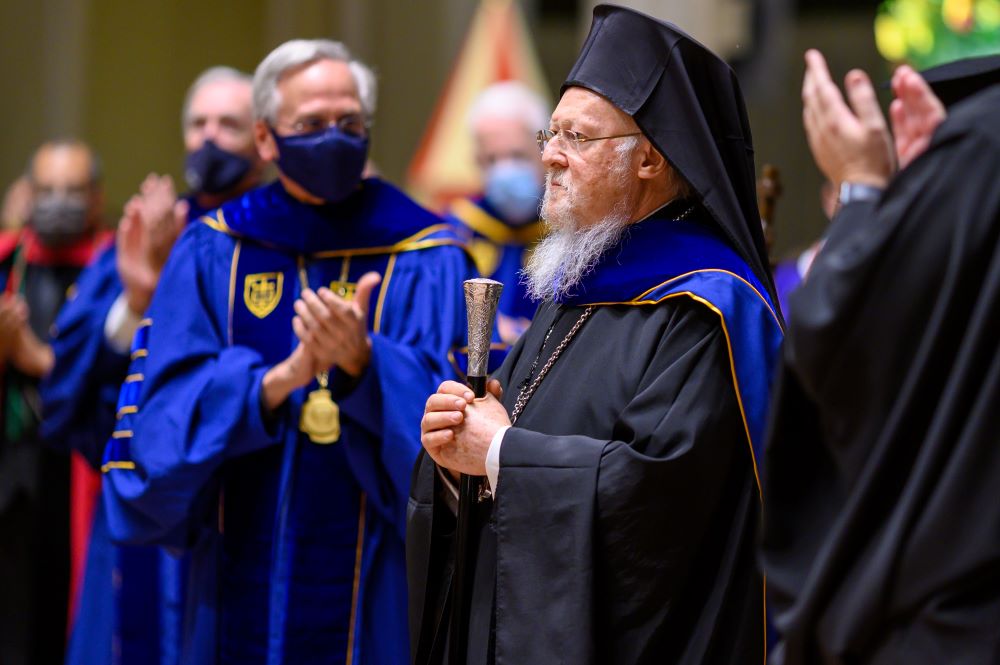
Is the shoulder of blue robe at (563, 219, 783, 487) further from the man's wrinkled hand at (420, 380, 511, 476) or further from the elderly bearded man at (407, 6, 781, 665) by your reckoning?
the man's wrinkled hand at (420, 380, 511, 476)

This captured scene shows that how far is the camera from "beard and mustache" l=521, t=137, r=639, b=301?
3715 mm

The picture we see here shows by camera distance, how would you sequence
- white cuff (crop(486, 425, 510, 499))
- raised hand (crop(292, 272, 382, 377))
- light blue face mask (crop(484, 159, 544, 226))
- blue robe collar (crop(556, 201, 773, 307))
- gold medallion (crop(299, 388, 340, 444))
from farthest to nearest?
light blue face mask (crop(484, 159, 544, 226)), gold medallion (crop(299, 388, 340, 444)), raised hand (crop(292, 272, 382, 377)), blue robe collar (crop(556, 201, 773, 307)), white cuff (crop(486, 425, 510, 499))

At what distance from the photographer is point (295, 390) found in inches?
179

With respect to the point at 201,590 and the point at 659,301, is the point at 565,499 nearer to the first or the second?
the point at 659,301

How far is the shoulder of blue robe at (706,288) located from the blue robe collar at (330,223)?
1101 millimetres


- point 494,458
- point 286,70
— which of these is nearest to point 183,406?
point 286,70

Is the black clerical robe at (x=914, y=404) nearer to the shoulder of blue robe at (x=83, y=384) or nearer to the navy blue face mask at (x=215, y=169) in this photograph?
the navy blue face mask at (x=215, y=169)

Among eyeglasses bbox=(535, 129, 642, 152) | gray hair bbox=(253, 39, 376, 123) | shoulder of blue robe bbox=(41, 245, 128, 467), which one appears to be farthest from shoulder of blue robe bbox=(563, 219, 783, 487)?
shoulder of blue robe bbox=(41, 245, 128, 467)

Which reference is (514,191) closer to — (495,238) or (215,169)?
(495,238)

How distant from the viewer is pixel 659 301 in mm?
3523

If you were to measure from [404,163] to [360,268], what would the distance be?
10.5 meters

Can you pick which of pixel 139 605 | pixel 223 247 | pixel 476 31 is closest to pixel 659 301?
Answer: pixel 223 247

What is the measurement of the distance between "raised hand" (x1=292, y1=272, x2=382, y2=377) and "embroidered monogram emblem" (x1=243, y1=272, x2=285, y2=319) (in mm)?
485

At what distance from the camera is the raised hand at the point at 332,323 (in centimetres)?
414
